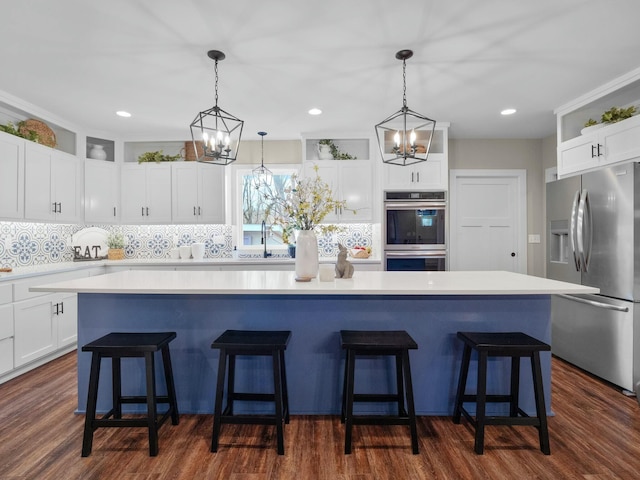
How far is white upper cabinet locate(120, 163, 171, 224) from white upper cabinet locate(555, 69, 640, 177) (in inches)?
183

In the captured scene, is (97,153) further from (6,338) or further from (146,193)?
(6,338)

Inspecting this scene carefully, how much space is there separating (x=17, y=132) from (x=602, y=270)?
216 inches

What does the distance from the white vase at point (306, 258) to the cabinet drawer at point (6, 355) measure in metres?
2.63

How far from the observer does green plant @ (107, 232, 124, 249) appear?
15.7ft

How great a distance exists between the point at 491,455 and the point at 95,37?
11.7 feet

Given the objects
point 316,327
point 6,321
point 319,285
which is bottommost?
point 6,321

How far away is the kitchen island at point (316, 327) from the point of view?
92.1 inches

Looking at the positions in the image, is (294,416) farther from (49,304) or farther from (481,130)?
(481,130)

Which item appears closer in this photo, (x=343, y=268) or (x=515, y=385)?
(x=515, y=385)

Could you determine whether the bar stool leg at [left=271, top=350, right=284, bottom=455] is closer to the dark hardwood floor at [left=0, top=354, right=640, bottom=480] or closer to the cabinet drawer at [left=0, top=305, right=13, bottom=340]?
the dark hardwood floor at [left=0, top=354, right=640, bottom=480]

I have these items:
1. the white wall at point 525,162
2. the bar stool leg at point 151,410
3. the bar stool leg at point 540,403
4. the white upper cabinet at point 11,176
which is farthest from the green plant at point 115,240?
the bar stool leg at point 540,403

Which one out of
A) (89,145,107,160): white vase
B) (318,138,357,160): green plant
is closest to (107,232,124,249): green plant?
(89,145,107,160): white vase

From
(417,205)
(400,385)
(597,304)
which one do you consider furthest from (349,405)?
(417,205)

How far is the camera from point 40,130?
12.5 ft
